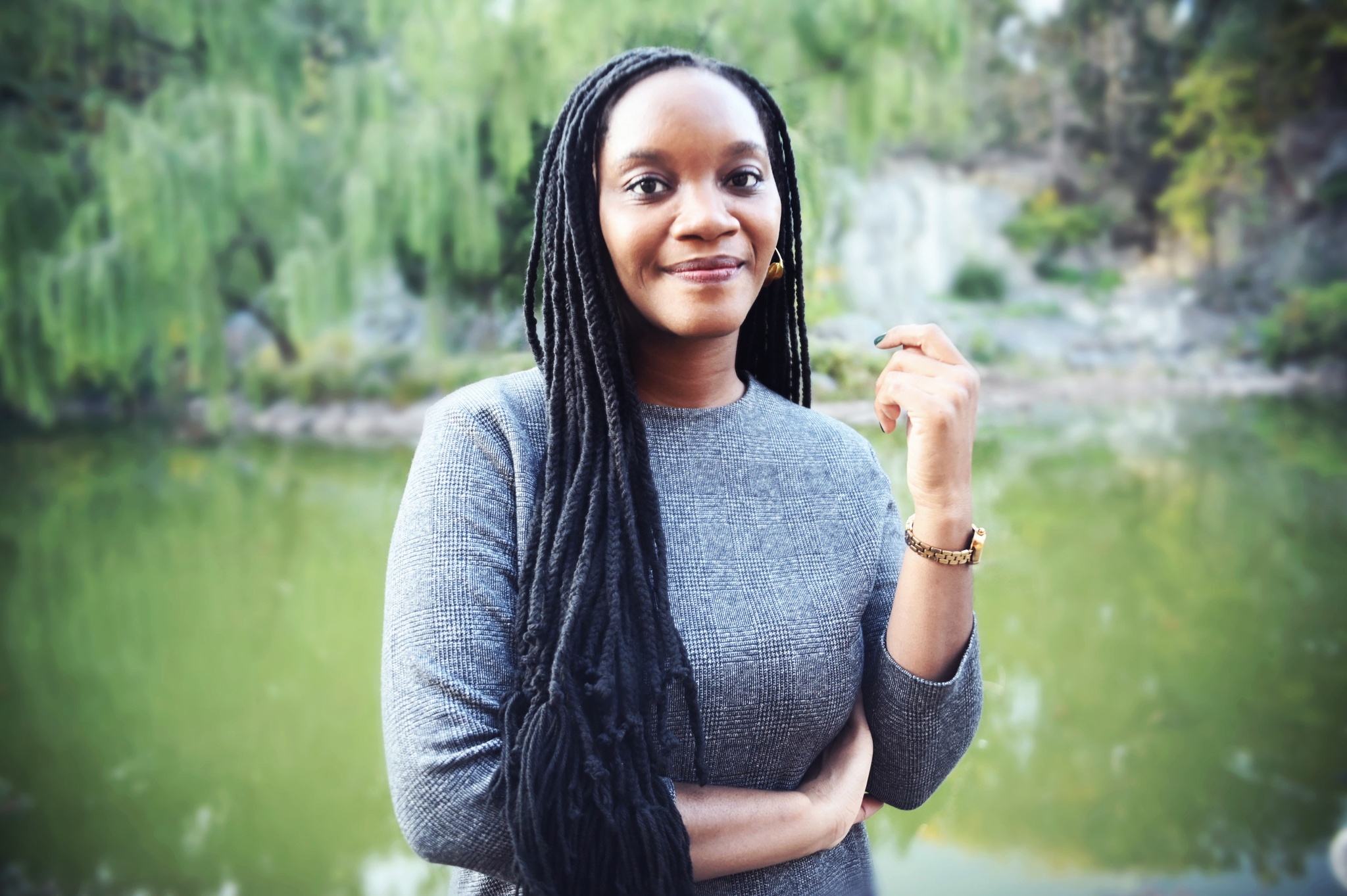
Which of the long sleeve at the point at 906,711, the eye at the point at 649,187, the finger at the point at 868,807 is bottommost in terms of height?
the finger at the point at 868,807

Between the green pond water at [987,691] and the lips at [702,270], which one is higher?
the lips at [702,270]

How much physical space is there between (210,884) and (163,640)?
1.17 meters

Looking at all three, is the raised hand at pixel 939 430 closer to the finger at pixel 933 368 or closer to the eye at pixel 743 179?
the finger at pixel 933 368

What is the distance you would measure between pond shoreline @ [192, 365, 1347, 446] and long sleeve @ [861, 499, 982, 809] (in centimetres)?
417

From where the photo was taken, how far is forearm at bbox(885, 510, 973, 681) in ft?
2.27

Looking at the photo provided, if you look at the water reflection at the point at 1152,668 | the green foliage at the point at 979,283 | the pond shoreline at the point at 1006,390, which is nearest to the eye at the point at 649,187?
the water reflection at the point at 1152,668

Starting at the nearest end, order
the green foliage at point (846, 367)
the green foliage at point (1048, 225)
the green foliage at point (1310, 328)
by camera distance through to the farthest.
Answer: the green foliage at point (846, 367), the green foliage at point (1310, 328), the green foliage at point (1048, 225)

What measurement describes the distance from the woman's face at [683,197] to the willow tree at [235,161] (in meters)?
2.33

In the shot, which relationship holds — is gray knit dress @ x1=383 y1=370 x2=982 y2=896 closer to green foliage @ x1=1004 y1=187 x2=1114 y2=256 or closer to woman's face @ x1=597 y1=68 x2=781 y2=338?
woman's face @ x1=597 y1=68 x2=781 y2=338

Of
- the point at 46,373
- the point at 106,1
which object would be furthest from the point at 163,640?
the point at 106,1

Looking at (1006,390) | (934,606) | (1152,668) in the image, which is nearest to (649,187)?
(934,606)

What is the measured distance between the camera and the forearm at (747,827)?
2.15 feet

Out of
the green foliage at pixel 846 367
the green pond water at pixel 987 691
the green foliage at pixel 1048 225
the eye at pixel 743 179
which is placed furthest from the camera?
the green foliage at pixel 1048 225

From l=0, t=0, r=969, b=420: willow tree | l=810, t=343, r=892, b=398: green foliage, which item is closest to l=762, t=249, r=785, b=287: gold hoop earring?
l=810, t=343, r=892, b=398: green foliage
